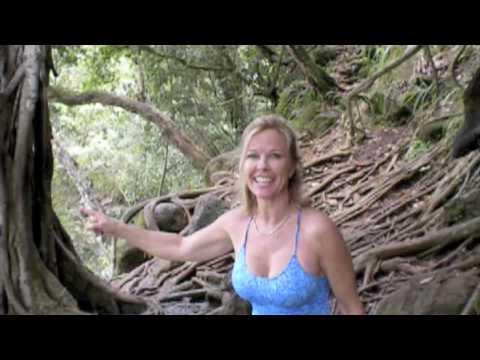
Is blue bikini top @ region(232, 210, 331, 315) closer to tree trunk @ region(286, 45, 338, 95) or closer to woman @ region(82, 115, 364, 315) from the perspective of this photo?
woman @ region(82, 115, 364, 315)

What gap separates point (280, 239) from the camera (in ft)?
6.32

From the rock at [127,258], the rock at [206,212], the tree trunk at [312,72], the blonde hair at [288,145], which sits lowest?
the blonde hair at [288,145]

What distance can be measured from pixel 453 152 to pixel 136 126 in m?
5.23

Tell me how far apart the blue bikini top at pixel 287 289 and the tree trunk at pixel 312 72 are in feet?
17.3

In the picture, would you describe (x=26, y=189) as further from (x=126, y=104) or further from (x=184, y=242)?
(x=126, y=104)

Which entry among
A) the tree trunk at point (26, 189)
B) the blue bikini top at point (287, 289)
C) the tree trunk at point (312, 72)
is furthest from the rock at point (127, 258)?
the blue bikini top at point (287, 289)

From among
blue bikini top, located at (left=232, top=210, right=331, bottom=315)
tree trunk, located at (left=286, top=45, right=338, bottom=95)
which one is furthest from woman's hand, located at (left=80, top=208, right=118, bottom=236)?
Result: tree trunk, located at (left=286, top=45, right=338, bottom=95)

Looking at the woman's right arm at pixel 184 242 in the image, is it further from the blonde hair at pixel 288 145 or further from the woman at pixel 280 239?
the blonde hair at pixel 288 145

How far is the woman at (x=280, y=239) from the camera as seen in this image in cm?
184

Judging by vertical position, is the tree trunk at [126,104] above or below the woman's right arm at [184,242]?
above

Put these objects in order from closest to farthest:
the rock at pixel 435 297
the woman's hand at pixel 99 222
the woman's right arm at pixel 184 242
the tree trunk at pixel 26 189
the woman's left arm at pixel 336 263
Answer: the woman's left arm at pixel 336 263 < the woman's hand at pixel 99 222 < the woman's right arm at pixel 184 242 < the tree trunk at pixel 26 189 < the rock at pixel 435 297

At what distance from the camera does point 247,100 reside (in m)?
8.84

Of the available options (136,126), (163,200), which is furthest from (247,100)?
(163,200)

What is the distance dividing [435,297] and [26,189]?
1.69m
